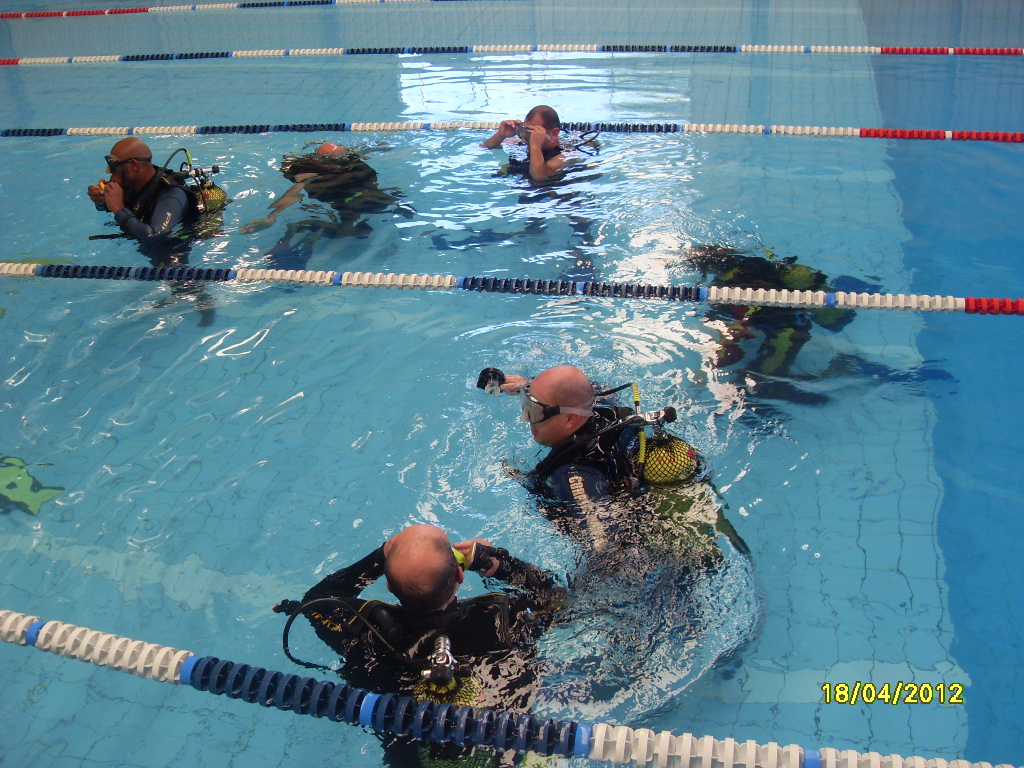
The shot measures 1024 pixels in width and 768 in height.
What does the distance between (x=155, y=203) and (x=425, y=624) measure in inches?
156

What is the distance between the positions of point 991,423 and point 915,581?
1.19m

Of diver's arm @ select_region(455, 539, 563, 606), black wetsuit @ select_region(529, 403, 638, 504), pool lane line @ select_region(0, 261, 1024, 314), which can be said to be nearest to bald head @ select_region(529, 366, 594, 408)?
black wetsuit @ select_region(529, 403, 638, 504)

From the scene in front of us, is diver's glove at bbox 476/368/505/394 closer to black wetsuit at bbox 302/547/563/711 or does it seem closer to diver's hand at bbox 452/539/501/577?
diver's hand at bbox 452/539/501/577

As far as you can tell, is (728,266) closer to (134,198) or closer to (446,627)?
(446,627)

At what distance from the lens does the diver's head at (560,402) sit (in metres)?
2.71

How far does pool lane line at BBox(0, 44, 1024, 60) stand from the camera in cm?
884

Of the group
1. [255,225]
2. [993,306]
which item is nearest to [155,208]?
[255,225]

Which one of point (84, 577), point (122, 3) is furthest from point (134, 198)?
point (122, 3)

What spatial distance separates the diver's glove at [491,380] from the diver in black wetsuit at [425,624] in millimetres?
743

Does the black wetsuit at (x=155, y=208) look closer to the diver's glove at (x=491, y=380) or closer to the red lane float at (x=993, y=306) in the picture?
the diver's glove at (x=491, y=380)

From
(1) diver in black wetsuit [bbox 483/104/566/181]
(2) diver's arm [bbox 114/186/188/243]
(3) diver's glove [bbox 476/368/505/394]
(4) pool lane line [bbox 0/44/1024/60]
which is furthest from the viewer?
(4) pool lane line [bbox 0/44/1024/60]

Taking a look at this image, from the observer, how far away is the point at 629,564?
2.72 metres

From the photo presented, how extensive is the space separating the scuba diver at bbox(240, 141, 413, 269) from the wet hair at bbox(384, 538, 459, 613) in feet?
12.1

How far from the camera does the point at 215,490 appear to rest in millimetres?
3500
